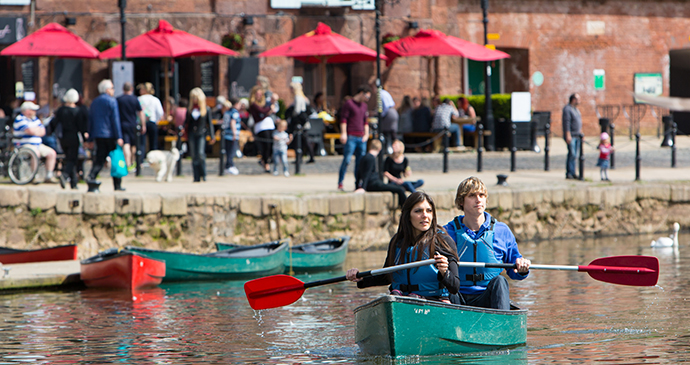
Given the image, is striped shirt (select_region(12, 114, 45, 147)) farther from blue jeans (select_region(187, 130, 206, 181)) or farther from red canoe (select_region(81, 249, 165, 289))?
red canoe (select_region(81, 249, 165, 289))

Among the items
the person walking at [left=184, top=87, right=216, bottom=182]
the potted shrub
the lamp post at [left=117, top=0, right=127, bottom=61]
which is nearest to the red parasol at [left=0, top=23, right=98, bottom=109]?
the lamp post at [left=117, top=0, right=127, bottom=61]

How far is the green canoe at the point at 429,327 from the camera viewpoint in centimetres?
774

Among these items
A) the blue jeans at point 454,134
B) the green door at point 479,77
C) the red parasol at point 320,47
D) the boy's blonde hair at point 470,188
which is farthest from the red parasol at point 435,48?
the boy's blonde hair at point 470,188

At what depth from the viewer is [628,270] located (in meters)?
8.54

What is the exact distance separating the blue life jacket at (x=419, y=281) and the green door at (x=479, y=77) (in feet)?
70.6

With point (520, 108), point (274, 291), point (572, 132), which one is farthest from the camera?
point (520, 108)

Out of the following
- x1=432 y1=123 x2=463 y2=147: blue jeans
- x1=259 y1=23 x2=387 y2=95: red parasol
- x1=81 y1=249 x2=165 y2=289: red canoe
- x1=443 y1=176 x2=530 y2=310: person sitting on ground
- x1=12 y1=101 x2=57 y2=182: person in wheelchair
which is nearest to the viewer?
x1=443 y1=176 x2=530 y2=310: person sitting on ground

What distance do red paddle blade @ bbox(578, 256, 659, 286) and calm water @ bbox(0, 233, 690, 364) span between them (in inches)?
21.7

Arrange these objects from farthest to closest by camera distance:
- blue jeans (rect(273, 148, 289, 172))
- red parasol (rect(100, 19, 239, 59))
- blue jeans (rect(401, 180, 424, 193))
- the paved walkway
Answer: red parasol (rect(100, 19, 239, 59)) → blue jeans (rect(273, 148, 289, 172)) → the paved walkway → blue jeans (rect(401, 180, 424, 193))

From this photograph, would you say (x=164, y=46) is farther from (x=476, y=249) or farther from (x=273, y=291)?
(x=476, y=249)

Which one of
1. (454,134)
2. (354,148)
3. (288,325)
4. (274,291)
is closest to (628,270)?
(274,291)

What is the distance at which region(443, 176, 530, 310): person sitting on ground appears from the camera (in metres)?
8.01

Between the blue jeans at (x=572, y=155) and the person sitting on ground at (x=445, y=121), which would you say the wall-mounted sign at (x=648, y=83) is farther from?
the blue jeans at (x=572, y=155)

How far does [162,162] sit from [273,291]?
335 inches
